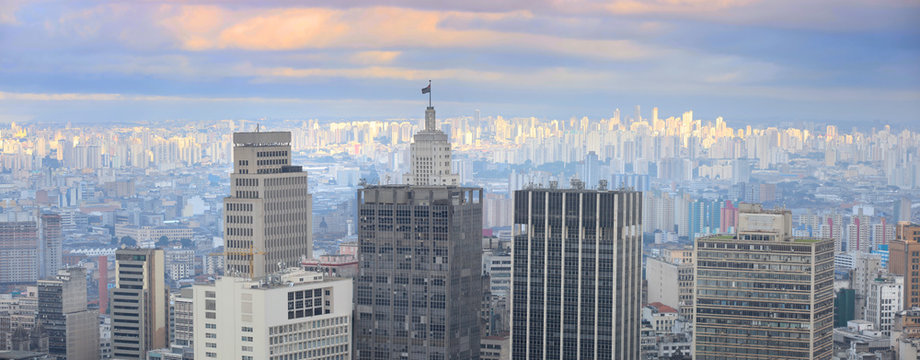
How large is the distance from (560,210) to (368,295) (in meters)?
4.06

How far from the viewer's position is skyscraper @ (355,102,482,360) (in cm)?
2488

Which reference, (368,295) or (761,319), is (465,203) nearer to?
(368,295)

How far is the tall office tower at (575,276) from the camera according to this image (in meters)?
25.1

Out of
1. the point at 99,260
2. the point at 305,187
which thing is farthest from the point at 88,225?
the point at 305,187

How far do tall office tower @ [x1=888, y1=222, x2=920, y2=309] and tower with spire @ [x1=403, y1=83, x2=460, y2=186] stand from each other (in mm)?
13063

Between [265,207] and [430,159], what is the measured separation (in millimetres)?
7495

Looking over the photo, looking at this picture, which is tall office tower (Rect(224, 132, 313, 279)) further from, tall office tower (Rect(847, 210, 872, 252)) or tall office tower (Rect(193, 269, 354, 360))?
tall office tower (Rect(847, 210, 872, 252))

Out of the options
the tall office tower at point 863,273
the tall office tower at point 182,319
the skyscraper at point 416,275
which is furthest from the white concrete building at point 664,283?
the tall office tower at point 182,319

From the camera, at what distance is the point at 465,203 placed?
84.5 ft

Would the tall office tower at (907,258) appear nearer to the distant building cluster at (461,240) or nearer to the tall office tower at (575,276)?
the distant building cluster at (461,240)

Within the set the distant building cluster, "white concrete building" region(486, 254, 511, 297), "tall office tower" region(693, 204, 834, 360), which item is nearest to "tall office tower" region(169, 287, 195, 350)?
the distant building cluster

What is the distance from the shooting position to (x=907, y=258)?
38281 millimetres

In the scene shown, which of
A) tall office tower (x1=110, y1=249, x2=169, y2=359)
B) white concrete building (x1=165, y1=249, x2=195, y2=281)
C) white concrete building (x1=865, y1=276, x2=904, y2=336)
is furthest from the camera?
white concrete building (x1=165, y1=249, x2=195, y2=281)

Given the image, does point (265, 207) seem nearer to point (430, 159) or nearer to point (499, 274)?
point (499, 274)
